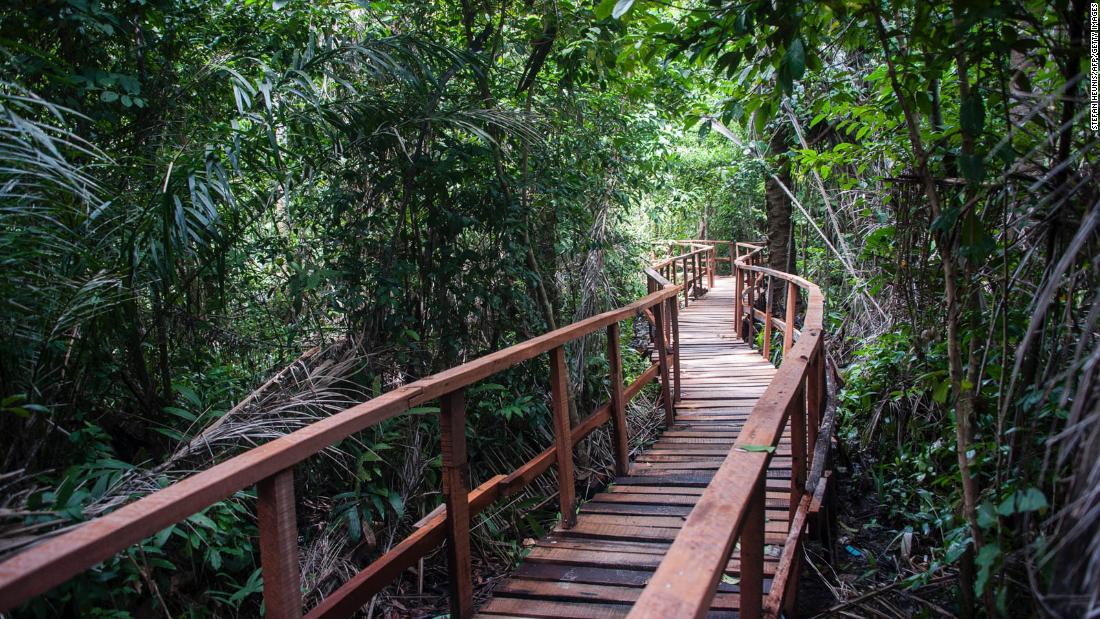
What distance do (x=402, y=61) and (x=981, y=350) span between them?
358 centimetres

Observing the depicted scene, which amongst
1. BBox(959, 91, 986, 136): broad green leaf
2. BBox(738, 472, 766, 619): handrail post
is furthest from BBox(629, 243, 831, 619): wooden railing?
BBox(959, 91, 986, 136): broad green leaf

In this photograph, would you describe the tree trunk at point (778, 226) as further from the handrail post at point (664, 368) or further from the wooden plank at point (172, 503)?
the wooden plank at point (172, 503)

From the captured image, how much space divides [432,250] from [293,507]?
2886 millimetres

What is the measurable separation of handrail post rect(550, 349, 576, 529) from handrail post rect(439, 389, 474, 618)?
0.85 meters

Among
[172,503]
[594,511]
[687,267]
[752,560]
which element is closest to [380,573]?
[172,503]

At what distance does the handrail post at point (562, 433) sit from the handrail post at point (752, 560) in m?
1.54

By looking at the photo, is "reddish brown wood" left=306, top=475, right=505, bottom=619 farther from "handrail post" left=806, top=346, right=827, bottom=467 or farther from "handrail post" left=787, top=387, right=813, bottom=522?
"handrail post" left=806, top=346, right=827, bottom=467

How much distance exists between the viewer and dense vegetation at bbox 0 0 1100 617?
208 cm

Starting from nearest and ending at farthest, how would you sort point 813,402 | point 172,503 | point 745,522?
point 172,503
point 745,522
point 813,402

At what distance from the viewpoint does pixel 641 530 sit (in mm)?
3289

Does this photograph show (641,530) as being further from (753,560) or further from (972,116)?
(972,116)

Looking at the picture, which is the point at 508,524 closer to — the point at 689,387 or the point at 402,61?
the point at 689,387

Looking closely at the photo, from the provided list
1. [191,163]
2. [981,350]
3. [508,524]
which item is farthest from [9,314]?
[981,350]

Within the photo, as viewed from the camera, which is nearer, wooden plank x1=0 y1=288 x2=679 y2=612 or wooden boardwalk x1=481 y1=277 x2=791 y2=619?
wooden plank x1=0 y1=288 x2=679 y2=612
